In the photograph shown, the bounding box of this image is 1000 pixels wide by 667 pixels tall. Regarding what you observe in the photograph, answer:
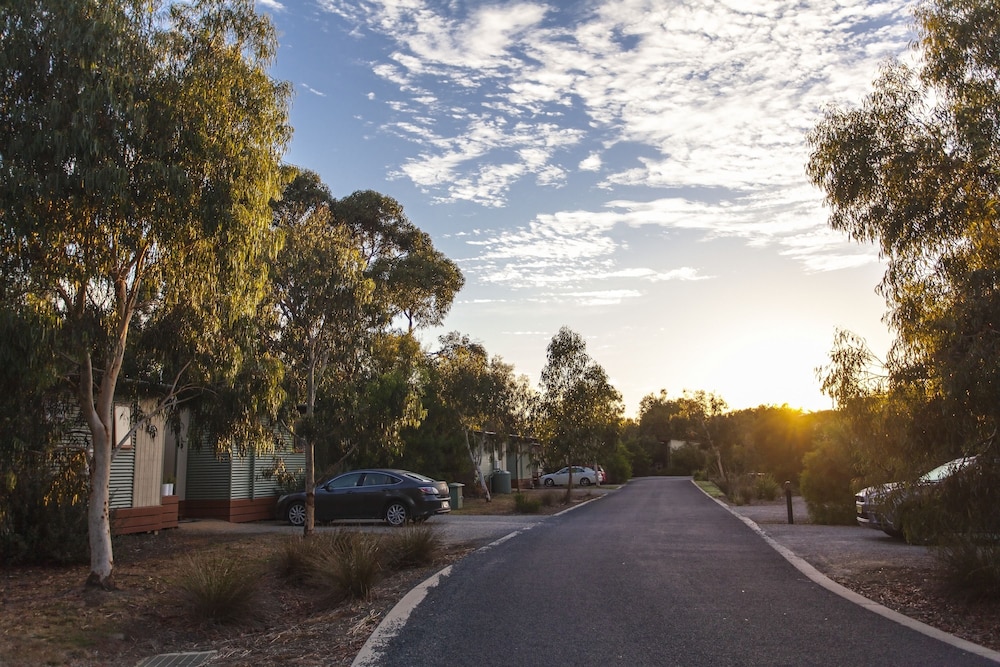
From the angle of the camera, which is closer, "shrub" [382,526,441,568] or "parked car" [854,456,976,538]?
"parked car" [854,456,976,538]

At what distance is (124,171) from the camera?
8.04 m

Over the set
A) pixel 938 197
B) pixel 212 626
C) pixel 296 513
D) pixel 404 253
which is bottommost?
pixel 212 626

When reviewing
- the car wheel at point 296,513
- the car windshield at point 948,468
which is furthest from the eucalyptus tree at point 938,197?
the car wheel at point 296,513

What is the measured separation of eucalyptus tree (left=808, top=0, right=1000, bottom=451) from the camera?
7.43 meters

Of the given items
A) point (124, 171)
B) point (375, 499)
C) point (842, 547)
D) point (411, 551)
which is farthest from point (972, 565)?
point (375, 499)

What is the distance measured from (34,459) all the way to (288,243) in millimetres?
6037

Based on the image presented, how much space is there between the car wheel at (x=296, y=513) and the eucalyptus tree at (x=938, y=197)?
1441 cm

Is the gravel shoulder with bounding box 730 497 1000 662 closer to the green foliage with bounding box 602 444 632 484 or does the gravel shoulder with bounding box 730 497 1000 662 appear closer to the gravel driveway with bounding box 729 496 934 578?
the gravel driveway with bounding box 729 496 934 578

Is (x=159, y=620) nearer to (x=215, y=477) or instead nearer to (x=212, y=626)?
(x=212, y=626)

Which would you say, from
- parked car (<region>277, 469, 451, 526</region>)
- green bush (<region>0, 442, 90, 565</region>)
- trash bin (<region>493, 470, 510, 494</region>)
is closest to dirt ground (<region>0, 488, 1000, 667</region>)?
green bush (<region>0, 442, 90, 565</region>)

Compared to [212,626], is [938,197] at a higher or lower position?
higher

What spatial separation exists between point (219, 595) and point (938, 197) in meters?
8.92

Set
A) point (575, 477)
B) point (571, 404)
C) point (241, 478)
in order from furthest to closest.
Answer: point (575, 477)
point (571, 404)
point (241, 478)

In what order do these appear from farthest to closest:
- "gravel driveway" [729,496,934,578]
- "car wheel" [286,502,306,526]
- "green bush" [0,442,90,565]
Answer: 1. "car wheel" [286,502,306,526]
2. "gravel driveway" [729,496,934,578]
3. "green bush" [0,442,90,565]
